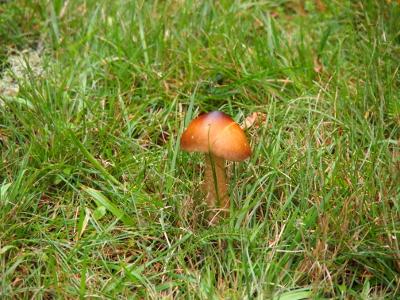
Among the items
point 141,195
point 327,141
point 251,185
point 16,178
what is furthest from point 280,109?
point 16,178

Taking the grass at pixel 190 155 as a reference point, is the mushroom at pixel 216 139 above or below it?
above

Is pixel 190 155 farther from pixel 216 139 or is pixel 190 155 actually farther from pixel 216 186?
pixel 216 139

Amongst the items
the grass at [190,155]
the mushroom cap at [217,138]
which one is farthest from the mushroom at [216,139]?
the grass at [190,155]

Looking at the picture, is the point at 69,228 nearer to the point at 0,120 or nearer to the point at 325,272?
the point at 0,120

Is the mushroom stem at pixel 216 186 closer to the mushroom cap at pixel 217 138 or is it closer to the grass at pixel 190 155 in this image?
the grass at pixel 190 155

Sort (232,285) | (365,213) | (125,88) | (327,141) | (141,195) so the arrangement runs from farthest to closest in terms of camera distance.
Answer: (125,88), (327,141), (141,195), (365,213), (232,285)

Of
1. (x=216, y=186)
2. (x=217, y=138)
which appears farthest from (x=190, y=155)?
(x=217, y=138)

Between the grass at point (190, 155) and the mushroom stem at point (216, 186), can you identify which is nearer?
the grass at point (190, 155)
